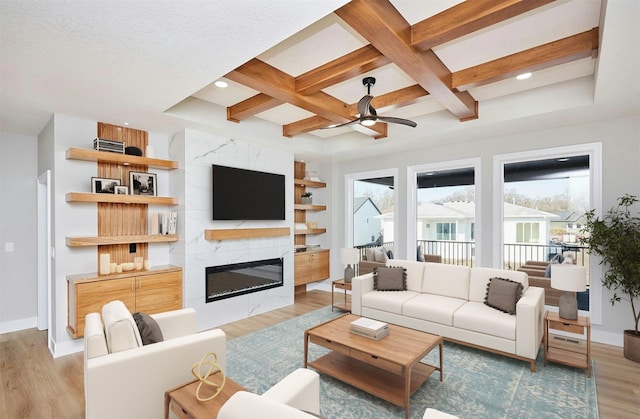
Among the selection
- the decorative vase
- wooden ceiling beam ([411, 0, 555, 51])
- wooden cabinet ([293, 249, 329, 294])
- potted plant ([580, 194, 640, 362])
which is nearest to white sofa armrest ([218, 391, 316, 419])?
wooden ceiling beam ([411, 0, 555, 51])

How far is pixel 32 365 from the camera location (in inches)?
129

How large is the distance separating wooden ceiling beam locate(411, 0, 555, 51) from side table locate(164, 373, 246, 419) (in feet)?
8.90

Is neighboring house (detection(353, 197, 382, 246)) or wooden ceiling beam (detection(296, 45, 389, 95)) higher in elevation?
wooden ceiling beam (detection(296, 45, 389, 95))

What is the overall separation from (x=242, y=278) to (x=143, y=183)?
1.92 meters

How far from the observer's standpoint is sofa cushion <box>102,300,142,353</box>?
82.4 inches

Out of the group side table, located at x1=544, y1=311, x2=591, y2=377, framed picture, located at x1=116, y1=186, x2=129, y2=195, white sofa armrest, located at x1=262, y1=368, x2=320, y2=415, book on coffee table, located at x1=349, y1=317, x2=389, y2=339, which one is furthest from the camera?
framed picture, located at x1=116, y1=186, x2=129, y2=195

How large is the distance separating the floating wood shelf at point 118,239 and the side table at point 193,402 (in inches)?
97.6

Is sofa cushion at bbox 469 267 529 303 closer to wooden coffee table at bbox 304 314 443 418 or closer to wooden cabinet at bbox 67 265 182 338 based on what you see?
wooden coffee table at bbox 304 314 443 418

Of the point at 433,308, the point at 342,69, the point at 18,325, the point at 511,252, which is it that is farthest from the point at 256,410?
the point at 18,325

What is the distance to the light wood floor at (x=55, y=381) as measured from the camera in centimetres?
254

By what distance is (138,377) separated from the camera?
2031 mm

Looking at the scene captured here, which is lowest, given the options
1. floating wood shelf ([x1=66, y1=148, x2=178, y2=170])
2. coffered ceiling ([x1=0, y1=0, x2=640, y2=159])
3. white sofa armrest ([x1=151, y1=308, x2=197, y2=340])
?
white sofa armrest ([x1=151, y1=308, x2=197, y2=340])

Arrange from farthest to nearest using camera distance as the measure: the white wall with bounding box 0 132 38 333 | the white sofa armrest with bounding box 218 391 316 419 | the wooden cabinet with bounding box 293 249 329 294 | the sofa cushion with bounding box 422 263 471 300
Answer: the wooden cabinet with bounding box 293 249 329 294 < the white wall with bounding box 0 132 38 333 < the sofa cushion with bounding box 422 263 471 300 < the white sofa armrest with bounding box 218 391 316 419

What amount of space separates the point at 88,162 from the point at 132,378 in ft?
9.84
